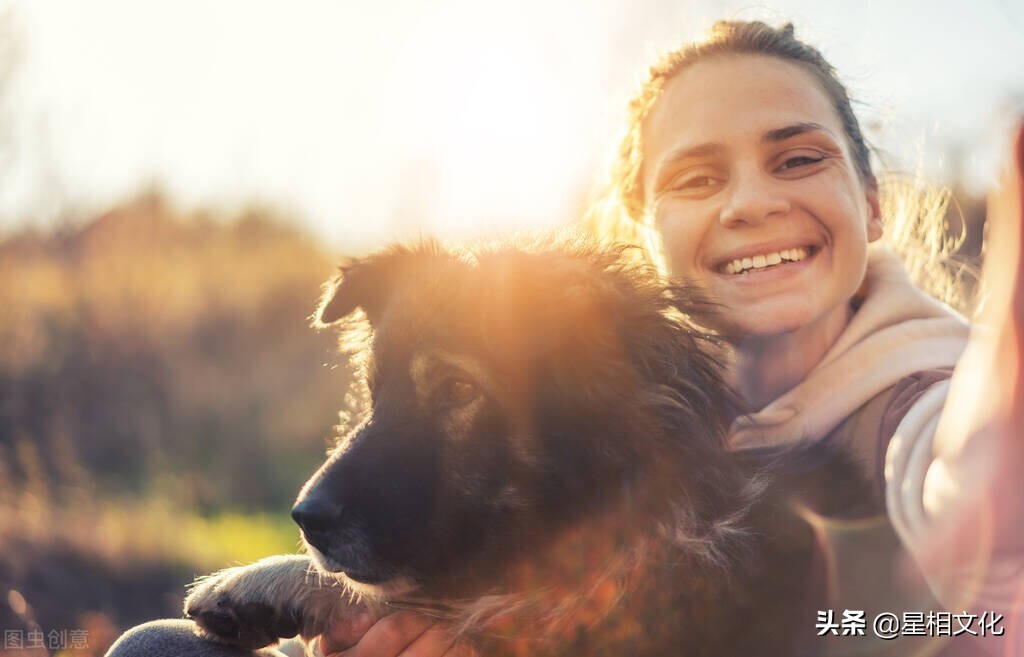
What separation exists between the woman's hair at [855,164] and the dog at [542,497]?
1216 millimetres

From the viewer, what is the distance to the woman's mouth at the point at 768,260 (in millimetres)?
3840

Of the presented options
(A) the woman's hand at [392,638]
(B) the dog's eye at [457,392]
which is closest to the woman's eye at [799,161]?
(B) the dog's eye at [457,392]

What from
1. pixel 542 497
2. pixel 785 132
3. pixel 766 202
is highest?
pixel 785 132

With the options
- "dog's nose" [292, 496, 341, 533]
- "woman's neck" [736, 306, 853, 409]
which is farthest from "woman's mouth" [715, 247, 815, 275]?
"dog's nose" [292, 496, 341, 533]

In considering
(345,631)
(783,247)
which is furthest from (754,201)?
(345,631)

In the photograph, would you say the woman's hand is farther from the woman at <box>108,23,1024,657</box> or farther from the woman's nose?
the woman's nose

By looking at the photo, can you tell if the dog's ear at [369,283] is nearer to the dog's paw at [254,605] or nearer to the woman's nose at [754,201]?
the dog's paw at [254,605]

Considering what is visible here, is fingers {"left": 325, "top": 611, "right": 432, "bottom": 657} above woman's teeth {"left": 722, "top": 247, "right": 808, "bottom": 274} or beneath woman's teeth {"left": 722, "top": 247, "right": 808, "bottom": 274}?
beneath

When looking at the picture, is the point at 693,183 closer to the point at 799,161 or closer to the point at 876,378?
the point at 799,161

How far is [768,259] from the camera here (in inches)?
152

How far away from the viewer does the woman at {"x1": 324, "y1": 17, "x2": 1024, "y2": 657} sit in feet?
11.5

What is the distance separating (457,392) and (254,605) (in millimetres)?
995

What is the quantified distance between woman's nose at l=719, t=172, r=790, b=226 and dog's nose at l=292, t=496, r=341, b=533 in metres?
1.97

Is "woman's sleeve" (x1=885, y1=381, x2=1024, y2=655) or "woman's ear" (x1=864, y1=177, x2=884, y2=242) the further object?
"woman's ear" (x1=864, y1=177, x2=884, y2=242)
